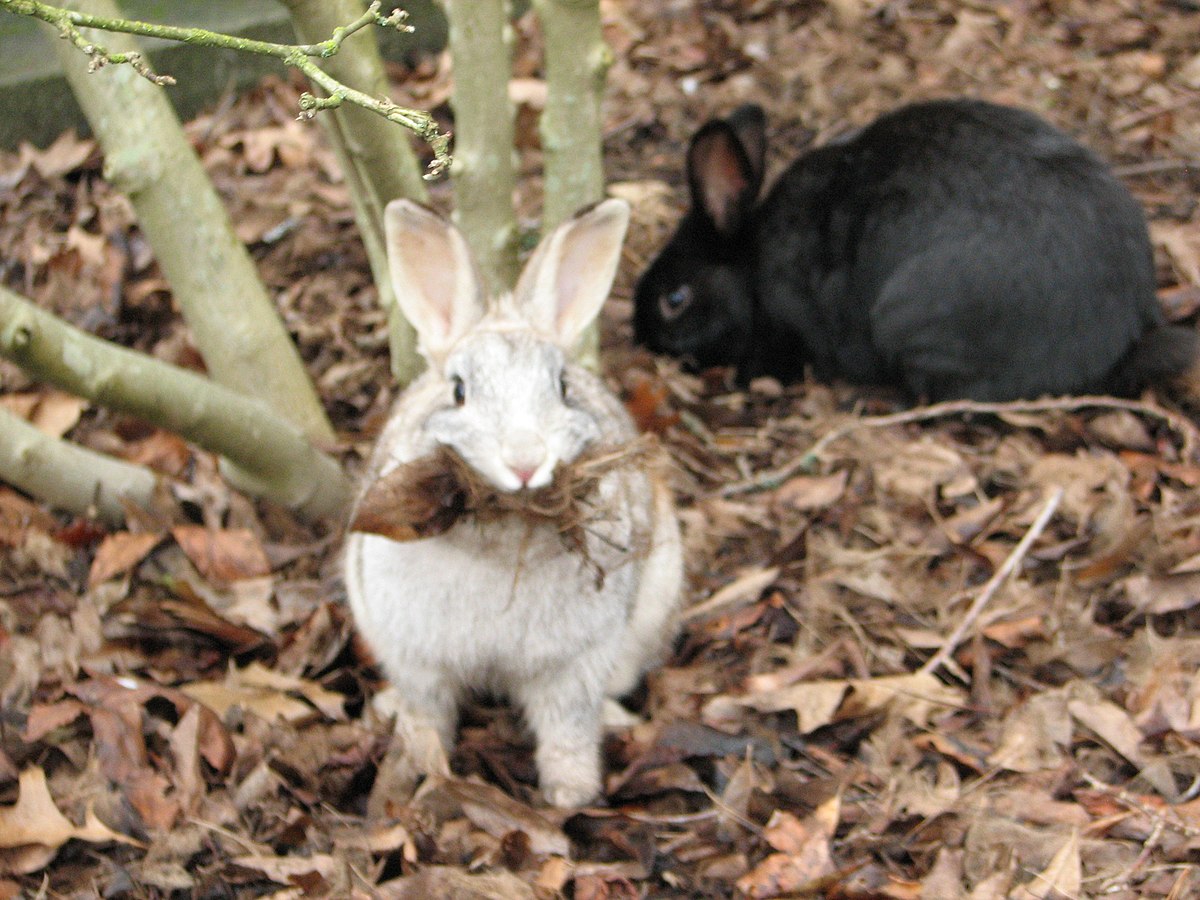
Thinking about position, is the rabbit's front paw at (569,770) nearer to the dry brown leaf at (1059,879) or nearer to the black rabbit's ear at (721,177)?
the dry brown leaf at (1059,879)

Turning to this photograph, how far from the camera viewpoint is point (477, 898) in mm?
2887

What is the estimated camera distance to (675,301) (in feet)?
19.7

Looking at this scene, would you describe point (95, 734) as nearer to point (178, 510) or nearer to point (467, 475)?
point (178, 510)

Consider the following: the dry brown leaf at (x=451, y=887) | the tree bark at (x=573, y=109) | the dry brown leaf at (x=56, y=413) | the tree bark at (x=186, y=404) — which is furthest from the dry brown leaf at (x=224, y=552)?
the dry brown leaf at (x=451, y=887)

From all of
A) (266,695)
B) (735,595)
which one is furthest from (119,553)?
(735,595)

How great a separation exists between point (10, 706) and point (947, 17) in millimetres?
6372

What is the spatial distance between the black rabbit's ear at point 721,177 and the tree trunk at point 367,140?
1911mm

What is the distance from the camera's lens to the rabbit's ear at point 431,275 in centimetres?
346

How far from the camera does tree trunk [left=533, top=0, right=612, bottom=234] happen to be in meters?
4.03

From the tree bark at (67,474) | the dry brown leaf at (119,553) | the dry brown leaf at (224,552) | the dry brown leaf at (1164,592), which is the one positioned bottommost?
the dry brown leaf at (1164,592)

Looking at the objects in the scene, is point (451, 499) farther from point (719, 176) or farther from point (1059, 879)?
point (719, 176)

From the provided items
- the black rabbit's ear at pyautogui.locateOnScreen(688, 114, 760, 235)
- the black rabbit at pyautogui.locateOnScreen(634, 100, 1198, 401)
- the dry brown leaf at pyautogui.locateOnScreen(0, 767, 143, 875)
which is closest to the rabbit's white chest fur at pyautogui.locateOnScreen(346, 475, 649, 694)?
the dry brown leaf at pyautogui.locateOnScreen(0, 767, 143, 875)

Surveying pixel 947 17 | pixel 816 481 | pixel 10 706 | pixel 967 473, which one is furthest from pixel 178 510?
pixel 947 17

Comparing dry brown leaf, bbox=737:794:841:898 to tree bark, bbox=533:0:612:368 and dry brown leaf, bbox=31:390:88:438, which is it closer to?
tree bark, bbox=533:0:612:368
